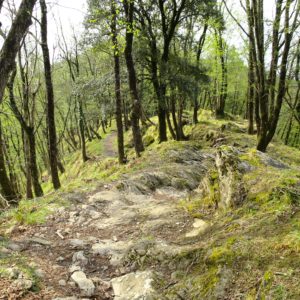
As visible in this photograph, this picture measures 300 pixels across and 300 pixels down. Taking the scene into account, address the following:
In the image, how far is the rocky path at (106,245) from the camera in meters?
4.06

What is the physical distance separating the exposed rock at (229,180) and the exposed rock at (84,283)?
2.74 metres

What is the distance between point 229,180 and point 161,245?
1932 mm

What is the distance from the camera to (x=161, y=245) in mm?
4820

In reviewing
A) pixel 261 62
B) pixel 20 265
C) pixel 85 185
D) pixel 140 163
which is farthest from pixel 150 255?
pixel 261 62

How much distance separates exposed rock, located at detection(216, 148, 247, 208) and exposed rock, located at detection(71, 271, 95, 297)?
274 centimetres

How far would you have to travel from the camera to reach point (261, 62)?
34.5 feet

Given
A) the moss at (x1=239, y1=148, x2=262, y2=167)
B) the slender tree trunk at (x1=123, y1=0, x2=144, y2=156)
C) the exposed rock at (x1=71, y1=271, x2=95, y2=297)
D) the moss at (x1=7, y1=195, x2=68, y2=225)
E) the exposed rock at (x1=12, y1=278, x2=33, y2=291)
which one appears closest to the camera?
the exposed rock at (x1=12, y1=278, x2=33, y2=291)

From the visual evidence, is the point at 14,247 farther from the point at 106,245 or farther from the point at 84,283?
the point at 84,283

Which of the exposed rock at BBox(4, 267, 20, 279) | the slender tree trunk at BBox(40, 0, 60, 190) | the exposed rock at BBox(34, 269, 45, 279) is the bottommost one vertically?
the exposed rock at BBox(34, 269, 45, 279)

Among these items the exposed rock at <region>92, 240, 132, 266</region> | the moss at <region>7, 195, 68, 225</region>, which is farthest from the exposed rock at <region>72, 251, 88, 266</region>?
the moss at <region>7, 195, 68, 225</region>

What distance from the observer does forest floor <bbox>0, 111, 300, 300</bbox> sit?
3461mm

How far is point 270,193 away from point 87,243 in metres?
3.41

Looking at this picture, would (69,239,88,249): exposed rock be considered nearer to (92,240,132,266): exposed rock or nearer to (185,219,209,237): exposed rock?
(92,240,132,266): exposed rock

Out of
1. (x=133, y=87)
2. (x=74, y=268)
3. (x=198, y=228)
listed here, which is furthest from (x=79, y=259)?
(x=133, y=87)
